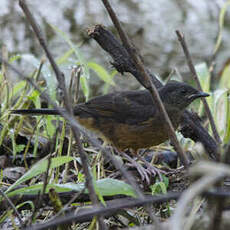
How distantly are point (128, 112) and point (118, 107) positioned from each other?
11 centimetres

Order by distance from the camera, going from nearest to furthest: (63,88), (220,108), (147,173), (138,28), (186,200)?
1. (186,200)
2. (63,88)
3. (147,173)
4. (220,108)
5. (138,28)

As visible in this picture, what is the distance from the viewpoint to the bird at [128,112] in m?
4.62

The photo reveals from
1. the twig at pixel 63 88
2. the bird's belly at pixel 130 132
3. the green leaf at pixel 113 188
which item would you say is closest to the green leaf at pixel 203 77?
the bird's belly at pixel 130 132

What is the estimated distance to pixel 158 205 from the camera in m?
3.46

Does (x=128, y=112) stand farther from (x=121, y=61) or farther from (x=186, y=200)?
(x=186, y=200)

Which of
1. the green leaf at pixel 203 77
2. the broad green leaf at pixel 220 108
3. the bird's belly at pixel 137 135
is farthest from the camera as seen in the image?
the green leaf at pixel 203 77

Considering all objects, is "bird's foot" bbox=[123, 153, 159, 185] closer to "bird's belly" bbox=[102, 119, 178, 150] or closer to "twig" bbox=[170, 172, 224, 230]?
"bird's belly" bbox=[102, 119, 178, 150]

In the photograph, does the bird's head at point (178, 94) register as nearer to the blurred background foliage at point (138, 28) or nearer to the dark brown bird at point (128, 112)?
the dark brown bird at point (128, 112)

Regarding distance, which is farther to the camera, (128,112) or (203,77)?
(203,77)

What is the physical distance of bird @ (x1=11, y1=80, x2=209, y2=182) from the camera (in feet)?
15.2

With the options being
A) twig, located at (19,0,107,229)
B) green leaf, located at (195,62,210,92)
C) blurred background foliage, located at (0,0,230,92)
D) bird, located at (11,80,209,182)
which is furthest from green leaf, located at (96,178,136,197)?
blurred background foliage, located at (0,0,230,92)

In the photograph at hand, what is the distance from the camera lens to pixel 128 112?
480 cm

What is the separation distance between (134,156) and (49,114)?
3.06ft

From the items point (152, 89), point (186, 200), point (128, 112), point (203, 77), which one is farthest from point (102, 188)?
point (203, 77)
